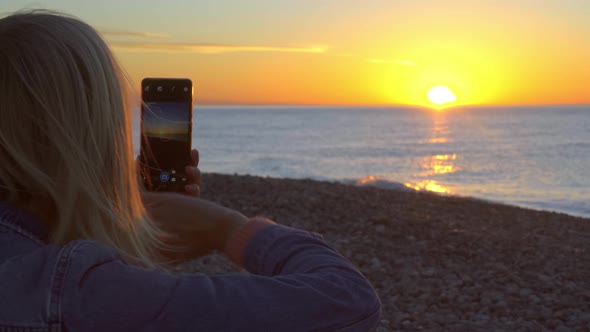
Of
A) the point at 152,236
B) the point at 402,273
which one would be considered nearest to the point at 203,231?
the point at 152,236

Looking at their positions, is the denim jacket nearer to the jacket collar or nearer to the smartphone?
the jacket collar

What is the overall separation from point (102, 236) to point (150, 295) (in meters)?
0.24

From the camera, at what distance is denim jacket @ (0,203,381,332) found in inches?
34.7

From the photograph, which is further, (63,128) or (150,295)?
(63,128)

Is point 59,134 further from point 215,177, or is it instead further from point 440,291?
point 215,177

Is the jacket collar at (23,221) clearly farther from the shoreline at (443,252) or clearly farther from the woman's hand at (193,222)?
the shoreline at (443,252)

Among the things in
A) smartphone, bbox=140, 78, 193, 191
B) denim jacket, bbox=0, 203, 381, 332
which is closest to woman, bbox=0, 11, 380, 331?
denim jacket, bbox=0, 203, 381, 332

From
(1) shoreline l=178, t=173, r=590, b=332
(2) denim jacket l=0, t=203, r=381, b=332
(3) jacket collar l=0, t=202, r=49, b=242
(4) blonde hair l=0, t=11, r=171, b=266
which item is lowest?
(1) shoreline l=178, t=173, r=590, b=332

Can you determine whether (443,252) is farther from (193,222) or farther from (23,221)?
(23,221)

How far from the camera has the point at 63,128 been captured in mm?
1058

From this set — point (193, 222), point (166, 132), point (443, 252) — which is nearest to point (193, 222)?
point (193, 222)

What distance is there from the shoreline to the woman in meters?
4.64

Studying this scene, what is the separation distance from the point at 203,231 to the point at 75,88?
0.33 meters

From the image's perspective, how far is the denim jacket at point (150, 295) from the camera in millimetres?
880
